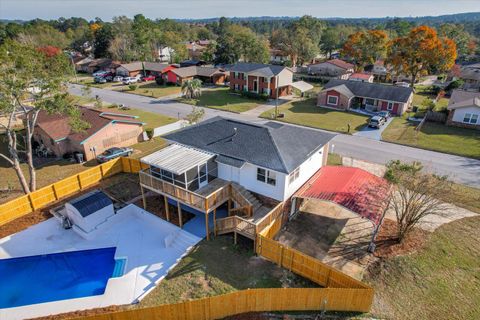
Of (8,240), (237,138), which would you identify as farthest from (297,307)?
(8,240)

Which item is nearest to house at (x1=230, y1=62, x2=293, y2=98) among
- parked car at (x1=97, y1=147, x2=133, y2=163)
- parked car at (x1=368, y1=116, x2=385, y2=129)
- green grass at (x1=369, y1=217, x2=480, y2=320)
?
parked car at (x1=368, y1=116, x2=385, y2=129)

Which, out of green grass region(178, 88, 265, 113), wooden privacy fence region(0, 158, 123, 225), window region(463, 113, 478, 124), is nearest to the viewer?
wooden privacy fence region(0, 158, 123, 225)

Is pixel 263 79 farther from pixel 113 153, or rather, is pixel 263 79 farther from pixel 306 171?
pixel 306 171

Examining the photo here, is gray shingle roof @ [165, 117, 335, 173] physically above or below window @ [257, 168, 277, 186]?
above

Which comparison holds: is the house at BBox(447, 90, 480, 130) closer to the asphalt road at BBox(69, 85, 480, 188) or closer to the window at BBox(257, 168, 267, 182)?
the asphalt road at BBox(69, 85, 480, 188)

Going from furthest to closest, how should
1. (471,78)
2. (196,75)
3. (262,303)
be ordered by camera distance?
1. (196,75)
2. (471,78)
3. (262,303)

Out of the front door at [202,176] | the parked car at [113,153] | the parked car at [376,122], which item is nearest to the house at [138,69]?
the parked car at [113,153]

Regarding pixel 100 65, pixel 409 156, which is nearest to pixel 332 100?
pixel 409 156
